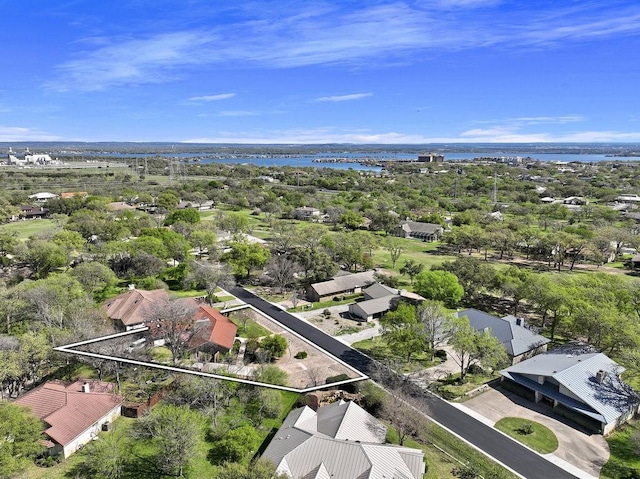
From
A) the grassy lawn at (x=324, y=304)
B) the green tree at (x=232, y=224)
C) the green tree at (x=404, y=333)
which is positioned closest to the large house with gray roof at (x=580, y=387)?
the green tree at (x=404, y=333)

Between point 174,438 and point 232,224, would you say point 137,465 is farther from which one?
point 232,224

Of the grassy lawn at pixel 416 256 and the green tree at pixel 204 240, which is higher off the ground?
the green tree at pixel 204 240

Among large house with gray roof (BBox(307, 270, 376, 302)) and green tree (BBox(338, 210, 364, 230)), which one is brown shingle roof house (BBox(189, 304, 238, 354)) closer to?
large house with gray roof (BBox(307, 270, 376, 302))

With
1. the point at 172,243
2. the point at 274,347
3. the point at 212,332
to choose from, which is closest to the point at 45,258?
the point at 172,243

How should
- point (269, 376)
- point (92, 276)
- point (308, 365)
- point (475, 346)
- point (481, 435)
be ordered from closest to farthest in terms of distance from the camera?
point (481, 435) → point (269, 376) → point (475, 346) → point (308, 365) → point (92, 276)

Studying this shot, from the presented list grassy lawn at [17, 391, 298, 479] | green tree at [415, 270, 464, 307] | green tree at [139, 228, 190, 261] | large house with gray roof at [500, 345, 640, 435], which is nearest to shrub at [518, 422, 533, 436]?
large house with gray roof at [500, 345, 640, 435]

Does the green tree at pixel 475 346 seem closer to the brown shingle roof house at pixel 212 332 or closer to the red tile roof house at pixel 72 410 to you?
the brown shingle roof house at pixel 212 332
